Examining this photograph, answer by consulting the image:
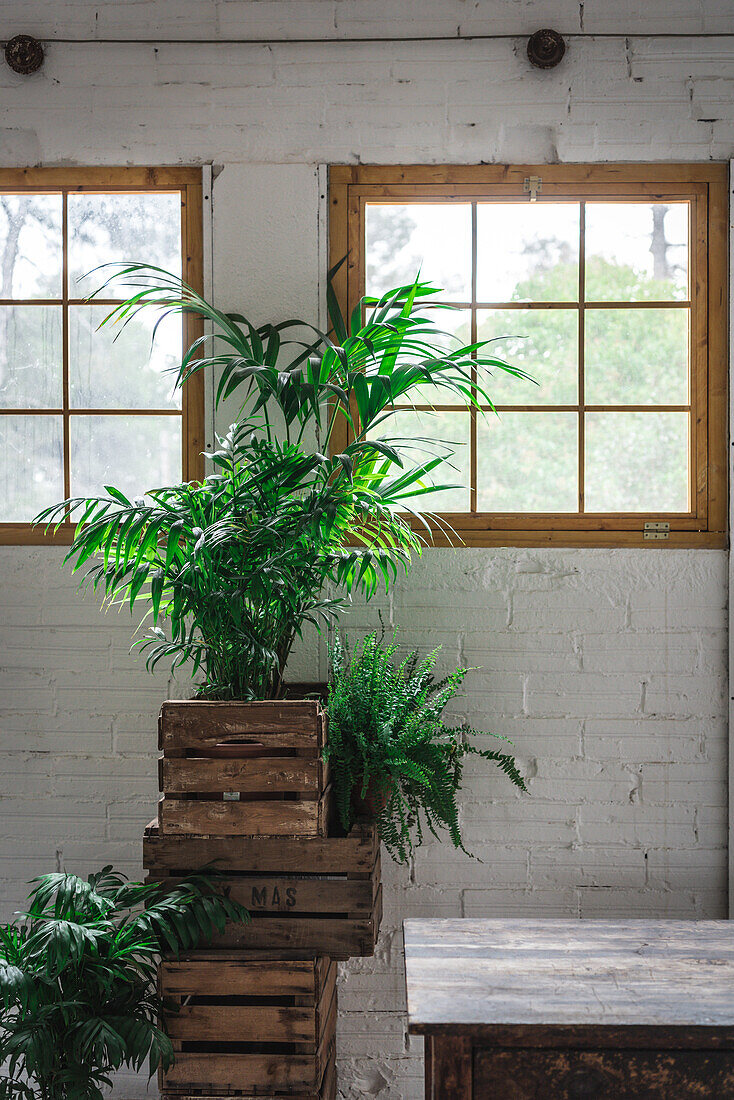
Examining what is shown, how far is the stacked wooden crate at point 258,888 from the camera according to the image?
1833 millimetres

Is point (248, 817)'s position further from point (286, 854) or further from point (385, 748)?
point (385, 748)

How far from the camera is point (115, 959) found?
178 cm

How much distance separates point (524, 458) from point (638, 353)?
438 millimetres

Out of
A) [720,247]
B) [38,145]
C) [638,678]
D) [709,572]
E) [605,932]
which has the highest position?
[38,145]

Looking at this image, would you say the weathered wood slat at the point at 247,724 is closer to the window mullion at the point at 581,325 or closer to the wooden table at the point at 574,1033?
the wooden table at the point at 574,1033

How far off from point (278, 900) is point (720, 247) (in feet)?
6.75

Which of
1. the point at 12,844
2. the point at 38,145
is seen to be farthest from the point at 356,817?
the point at 38,145

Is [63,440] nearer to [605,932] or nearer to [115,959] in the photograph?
[115,959]

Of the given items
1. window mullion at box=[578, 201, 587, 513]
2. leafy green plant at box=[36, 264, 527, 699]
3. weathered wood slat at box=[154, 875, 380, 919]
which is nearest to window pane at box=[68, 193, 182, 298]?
leafy green plant at box=[36, 264, 527, 699]

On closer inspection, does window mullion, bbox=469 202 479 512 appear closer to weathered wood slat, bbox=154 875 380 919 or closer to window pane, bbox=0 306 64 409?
weathered wood slat, bbox=154 875 380 919

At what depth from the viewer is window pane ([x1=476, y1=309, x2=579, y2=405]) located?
2.43 metres

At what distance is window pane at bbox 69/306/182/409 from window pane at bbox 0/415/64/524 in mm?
130

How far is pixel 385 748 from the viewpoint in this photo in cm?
195

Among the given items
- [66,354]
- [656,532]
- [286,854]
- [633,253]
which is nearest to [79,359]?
[66,354]
